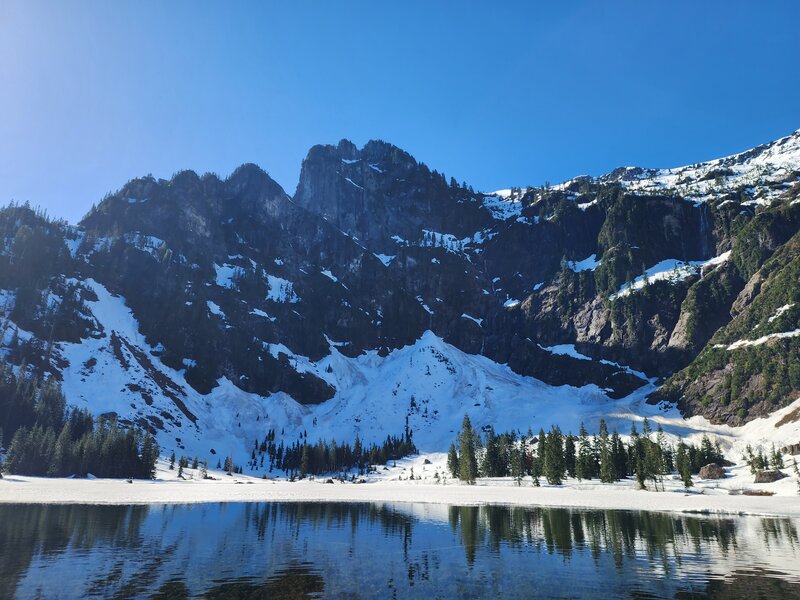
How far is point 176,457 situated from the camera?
17638cm

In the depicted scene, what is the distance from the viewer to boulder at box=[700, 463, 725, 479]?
367ft

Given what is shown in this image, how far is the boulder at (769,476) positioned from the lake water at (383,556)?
186 ft

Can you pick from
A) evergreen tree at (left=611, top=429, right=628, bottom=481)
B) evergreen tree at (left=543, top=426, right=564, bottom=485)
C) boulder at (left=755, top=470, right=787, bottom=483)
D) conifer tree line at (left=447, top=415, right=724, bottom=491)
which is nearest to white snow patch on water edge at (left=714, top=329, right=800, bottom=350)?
conifer tree line at (left=447, top=415, right=724, bottom=491)

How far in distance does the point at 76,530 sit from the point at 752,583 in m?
45.3

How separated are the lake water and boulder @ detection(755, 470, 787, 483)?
5673cm

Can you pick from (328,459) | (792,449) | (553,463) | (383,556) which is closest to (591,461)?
(553,463)

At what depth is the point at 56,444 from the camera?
116 meters

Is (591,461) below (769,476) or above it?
above

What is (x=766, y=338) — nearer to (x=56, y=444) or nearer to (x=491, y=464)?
(x=491, y=464)

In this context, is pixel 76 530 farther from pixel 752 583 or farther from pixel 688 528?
pixel 688 528

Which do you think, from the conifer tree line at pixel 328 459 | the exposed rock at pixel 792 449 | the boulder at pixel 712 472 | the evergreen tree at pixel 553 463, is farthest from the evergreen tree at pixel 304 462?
the exposed rock at pixel 792 449

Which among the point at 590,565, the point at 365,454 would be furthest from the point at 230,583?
the point at 365,454

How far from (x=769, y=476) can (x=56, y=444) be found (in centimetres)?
15503

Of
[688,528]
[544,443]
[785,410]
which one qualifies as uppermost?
[785,410]
